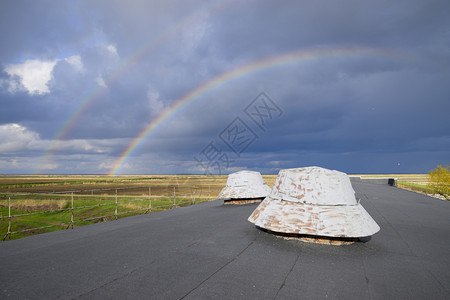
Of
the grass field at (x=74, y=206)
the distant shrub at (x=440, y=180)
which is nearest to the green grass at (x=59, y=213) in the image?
the grass field at (x=74, y=206)

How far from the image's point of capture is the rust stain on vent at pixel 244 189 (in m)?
17.4

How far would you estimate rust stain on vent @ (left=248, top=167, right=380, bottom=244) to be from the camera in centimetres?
684

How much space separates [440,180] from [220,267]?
48.7 m

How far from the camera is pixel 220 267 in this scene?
18.1ft

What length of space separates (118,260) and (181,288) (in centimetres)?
232

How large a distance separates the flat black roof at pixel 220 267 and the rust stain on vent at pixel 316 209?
49 cm

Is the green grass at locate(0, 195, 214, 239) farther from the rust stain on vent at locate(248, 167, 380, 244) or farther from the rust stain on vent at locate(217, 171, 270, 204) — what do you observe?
the rust stain on vent at locate(248, 167, 380, 244)

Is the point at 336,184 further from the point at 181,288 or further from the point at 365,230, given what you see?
the point at 181,288

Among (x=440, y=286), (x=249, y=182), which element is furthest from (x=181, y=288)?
(x=249, y=182)

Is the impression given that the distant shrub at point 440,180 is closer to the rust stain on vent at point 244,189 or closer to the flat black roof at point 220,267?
the rust stain on vent at point 244,189

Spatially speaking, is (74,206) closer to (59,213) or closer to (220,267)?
(59,213)

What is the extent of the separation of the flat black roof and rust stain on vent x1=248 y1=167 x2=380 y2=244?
1.62 ft

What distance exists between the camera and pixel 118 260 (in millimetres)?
6086

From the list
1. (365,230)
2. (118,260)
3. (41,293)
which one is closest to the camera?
(41,293)
